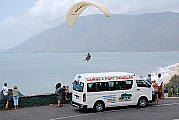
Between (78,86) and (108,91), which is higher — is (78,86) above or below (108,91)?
above

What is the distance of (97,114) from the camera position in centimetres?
1544

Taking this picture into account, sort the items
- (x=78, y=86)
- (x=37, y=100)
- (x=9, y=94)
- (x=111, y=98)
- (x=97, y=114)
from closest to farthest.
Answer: (x=97, y=114)
(x=111, y=98)
(x=78, y=86)
(x=9, y=94)
(x=37, y=100)

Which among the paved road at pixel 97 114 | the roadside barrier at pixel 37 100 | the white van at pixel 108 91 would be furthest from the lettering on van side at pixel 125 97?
the roadside barrier at pixel 37 100

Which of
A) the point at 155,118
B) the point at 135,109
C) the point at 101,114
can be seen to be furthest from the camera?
the point at 135,109

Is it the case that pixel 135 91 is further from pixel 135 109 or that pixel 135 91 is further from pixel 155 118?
pixel 155 118

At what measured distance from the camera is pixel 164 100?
19.4m

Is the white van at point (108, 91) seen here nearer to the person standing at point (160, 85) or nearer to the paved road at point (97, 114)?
the paved road at point (97, 114)

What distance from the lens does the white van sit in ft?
51.3

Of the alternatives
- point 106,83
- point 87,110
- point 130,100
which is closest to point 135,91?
point 130,100

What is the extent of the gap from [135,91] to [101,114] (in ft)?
8.74

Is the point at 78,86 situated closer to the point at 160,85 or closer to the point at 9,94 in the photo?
the point at 9,94

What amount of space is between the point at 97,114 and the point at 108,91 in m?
1.49

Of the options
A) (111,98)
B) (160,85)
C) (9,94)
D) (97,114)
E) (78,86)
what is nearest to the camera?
(97,114)

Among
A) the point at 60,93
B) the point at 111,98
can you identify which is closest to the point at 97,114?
the point at 111,98
